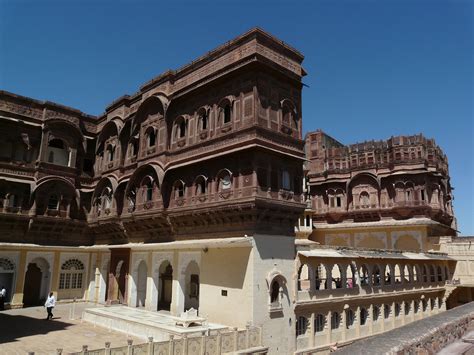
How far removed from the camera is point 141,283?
25172 millimetres

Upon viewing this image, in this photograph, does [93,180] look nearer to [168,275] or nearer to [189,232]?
[168,275]

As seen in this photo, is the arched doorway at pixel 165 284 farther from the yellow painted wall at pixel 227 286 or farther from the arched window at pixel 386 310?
the arched window at pixel 386 310

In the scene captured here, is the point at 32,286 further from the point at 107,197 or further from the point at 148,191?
the point at 148,191

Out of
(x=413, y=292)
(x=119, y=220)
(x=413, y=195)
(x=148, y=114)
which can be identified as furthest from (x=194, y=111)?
(x=413, y=195)

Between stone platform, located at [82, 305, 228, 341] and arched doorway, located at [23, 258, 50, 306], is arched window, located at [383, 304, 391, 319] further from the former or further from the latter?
arched doorway, located at [23, 258, 50, 306]

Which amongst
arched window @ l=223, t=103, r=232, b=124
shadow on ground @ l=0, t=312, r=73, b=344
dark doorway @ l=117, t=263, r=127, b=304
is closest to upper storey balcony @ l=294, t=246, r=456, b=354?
arched window @ l=223, t=103, r=232, b=124

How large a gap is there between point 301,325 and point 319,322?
1389 mm

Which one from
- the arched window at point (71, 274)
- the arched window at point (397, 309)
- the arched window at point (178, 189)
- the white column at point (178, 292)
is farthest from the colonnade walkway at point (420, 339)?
the arched window at point (71, 274)

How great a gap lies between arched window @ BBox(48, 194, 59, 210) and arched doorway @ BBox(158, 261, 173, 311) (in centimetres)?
903

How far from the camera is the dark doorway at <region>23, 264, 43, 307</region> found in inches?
1080

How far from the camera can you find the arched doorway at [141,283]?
24.8 m

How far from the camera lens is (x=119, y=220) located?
85.6ft

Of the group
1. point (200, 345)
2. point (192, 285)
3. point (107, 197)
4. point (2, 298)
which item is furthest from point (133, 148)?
point (200, 345)

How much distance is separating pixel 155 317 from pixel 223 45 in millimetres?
13935
